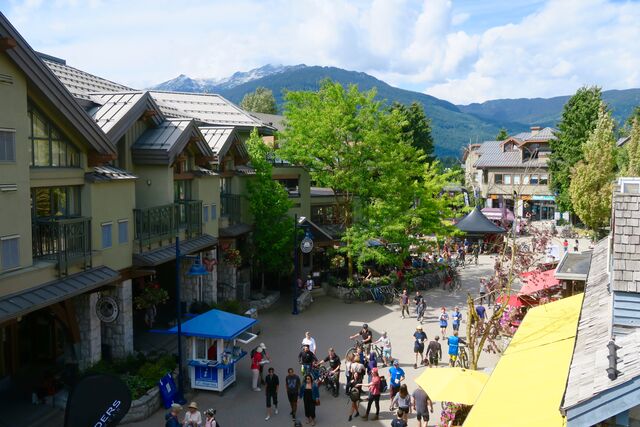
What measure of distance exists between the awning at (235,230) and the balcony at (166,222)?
121 inches

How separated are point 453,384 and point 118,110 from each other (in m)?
13.1

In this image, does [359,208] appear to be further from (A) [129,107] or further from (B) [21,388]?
(B) [21,388]

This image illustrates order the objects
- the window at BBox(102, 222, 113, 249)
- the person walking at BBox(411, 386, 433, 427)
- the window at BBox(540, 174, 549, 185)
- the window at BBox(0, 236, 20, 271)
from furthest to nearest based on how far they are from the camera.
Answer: the window at BBox(540, 174, 549, 185)
the window at BBox(102, 222, 113, 249)
the person walking at BBox(411, 386, 433, 427)
the window at BBox(0, 236, 20, 271)

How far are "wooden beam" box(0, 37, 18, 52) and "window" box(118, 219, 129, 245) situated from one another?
6645mm

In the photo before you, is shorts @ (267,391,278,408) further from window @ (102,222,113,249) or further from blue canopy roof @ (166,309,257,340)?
window @ (102,222,113,249)

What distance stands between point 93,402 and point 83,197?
827 centimetres

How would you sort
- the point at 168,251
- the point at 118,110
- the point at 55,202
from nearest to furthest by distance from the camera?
the point at 55,202 < the point at 118,110 < the point at 168,251

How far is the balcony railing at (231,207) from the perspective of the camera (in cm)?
2777

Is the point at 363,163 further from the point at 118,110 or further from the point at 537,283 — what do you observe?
the point at 118,110

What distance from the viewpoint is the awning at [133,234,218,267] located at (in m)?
19.0

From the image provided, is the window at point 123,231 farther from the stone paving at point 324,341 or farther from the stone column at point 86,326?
the stone paving at point 324,341

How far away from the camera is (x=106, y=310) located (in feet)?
56.6

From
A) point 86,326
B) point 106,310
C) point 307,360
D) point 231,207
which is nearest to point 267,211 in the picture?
point 231,207

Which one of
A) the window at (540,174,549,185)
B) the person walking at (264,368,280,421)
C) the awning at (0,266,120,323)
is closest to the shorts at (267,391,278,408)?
the person walking at (264,368,280,421)
